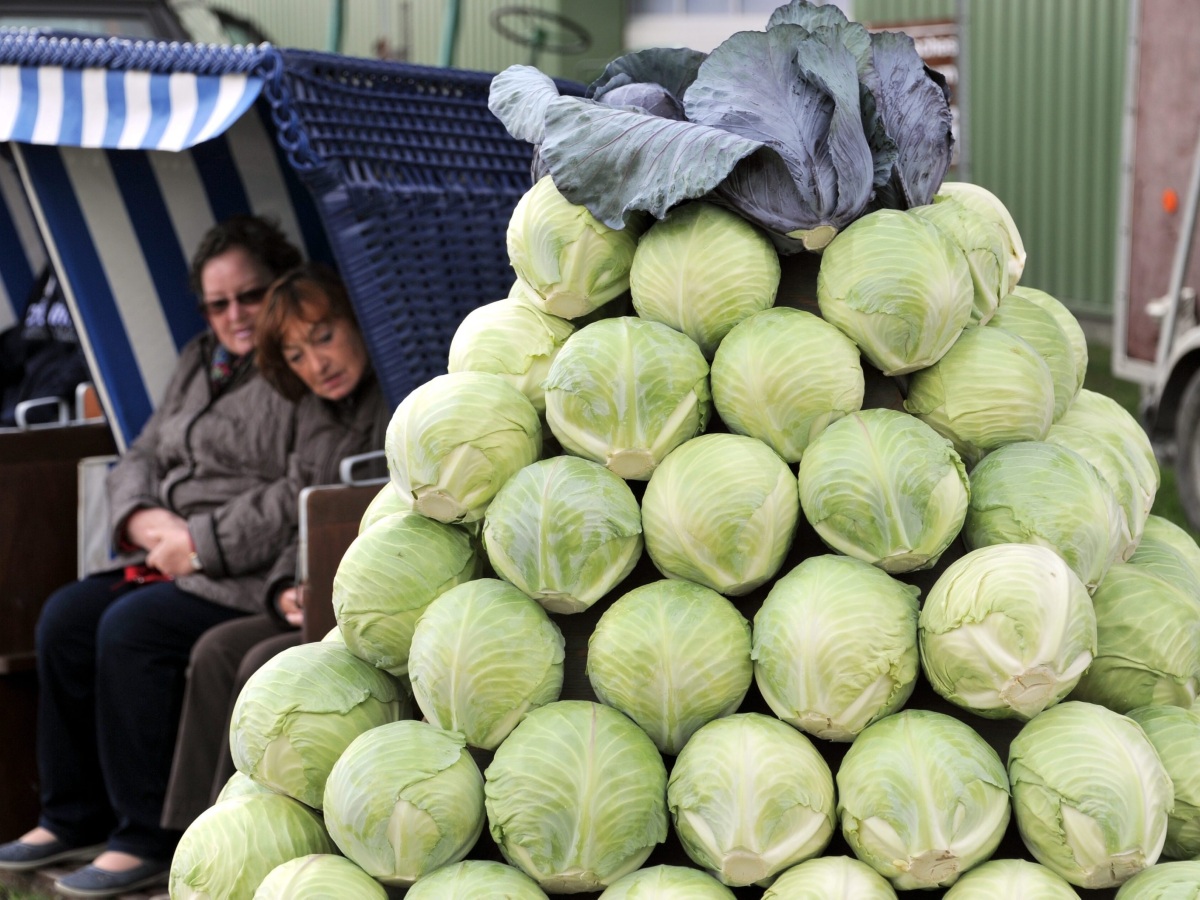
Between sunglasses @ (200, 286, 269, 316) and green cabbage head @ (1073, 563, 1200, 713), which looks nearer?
green cabbage head @ (1073, 563, 1200, 713)

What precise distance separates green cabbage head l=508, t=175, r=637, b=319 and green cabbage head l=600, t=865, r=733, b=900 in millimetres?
704

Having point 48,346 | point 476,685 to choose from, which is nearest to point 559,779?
point 476,685

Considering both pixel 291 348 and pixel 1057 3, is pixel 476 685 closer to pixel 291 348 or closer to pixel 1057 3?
pixel 291 348

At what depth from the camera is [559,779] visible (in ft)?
4.86

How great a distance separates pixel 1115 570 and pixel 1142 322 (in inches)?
227

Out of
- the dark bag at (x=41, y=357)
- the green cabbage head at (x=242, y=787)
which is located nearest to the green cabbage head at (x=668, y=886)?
the green cabbage head at (x=242, y=787)

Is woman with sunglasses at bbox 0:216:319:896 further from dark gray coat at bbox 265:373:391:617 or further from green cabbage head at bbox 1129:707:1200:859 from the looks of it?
green cabbage head at bbox 1129:707:1200:859

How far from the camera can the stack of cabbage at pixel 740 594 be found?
1.44 m

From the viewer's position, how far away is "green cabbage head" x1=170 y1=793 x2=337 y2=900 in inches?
63.3

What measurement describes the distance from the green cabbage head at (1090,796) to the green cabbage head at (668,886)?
0.34 metres

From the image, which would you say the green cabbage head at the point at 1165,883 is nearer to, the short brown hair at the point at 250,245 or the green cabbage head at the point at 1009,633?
the green cabbage head at the point at 1009,633

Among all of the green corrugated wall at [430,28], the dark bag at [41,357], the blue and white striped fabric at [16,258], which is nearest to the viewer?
the dark bag at [41,357]

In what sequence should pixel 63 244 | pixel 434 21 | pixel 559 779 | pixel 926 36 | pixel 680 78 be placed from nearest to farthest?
pixel 559 779 < pixel 680 78 < pixel 63 244 < pixel 926 36 < pixel 434 21

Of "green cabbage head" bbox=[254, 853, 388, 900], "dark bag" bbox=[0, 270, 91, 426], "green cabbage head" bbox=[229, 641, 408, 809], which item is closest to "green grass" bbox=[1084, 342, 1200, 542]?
"dark bag" bbox=[0, 270, 91, 426]
